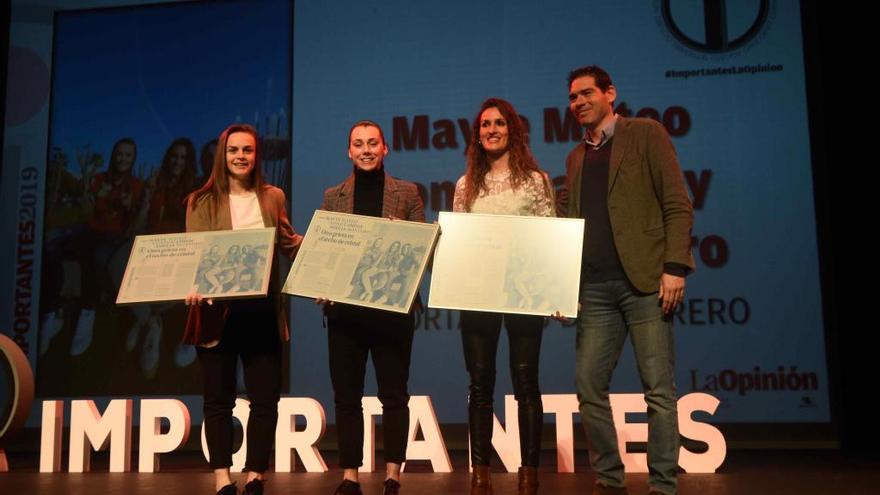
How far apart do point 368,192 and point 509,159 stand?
0.51m

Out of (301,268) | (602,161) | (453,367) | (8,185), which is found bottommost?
(453,367)

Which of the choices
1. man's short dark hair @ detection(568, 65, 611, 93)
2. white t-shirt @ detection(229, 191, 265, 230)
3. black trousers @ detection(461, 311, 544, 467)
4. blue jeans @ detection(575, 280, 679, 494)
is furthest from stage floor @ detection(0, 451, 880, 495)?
man's short dark hair @ detection(568, 65, 611, 93)

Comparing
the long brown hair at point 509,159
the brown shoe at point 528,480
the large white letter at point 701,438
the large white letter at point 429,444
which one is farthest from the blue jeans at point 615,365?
the large white letter at point 429,444

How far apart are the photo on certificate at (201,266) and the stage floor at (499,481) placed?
81 centimetres

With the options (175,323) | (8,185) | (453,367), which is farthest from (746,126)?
(8,185)

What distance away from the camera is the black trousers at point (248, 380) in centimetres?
251

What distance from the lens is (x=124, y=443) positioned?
3.85 metres

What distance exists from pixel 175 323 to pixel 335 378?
9.77ft

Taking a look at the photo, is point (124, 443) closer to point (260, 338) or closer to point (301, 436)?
point (301, 436)

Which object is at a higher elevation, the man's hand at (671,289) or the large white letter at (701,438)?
the man's hand at (671,289)

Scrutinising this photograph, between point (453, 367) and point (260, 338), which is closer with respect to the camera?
point (260, 338)

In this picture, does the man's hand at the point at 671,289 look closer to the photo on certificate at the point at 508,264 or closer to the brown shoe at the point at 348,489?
the photo on certificate at the point at 508,264

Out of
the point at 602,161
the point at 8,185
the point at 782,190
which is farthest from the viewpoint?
the point at 8,185

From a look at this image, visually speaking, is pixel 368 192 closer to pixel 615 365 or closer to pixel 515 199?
pixel 515 199
